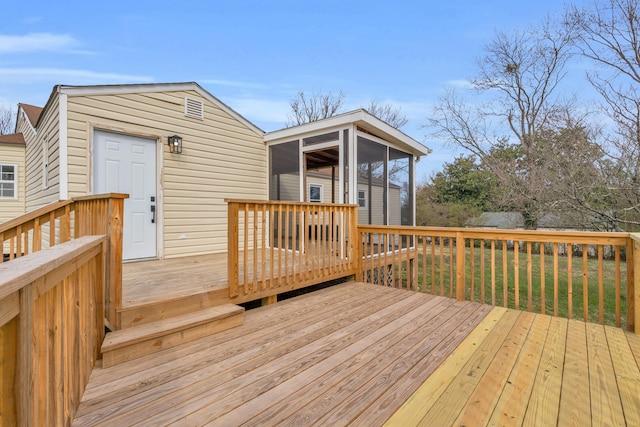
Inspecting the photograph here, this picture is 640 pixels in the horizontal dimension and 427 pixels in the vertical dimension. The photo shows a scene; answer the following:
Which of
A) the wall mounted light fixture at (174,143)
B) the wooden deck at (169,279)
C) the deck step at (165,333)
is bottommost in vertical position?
the deck step at (165,333)

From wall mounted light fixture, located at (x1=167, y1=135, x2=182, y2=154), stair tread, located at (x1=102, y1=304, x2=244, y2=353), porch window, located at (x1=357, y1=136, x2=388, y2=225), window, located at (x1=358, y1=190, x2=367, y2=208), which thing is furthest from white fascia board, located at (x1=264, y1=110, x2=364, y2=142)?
stair tread, located at (x1=102, y1=304, x2=244, y2=353)

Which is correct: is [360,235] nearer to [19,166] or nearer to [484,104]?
[19,166]

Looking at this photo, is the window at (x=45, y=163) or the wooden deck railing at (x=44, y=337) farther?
the window at (x=45, y=163)

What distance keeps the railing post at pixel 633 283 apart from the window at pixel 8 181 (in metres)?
11.8

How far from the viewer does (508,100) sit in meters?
13.6

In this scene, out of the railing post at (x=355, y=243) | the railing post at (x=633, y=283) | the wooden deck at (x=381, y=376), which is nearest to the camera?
the wooden deck at (x=381, y=376)

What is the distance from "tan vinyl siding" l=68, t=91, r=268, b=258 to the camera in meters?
3.99

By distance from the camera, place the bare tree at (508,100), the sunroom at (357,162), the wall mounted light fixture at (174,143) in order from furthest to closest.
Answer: the bare tree at (508,100)
the sunroom at (357,162)
the wall mounted light fixture at (174,143)

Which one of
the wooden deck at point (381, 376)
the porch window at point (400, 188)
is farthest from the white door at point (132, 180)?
the porch window at point (400, 188)

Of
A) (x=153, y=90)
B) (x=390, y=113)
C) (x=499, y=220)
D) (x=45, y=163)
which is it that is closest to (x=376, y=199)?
(x=153, y=90)

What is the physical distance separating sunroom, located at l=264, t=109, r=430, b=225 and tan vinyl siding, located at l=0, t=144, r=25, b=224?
6.82 m

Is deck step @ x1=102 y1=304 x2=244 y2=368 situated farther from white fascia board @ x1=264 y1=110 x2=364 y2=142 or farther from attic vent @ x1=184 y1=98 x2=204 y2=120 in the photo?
attic vent @ x1=184 y1=98 x2=204 y2=120

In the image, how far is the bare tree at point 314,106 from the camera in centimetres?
1736

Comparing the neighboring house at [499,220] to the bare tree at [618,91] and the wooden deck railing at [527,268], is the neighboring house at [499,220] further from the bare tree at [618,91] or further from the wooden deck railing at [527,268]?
the bare tree at [618,91]
